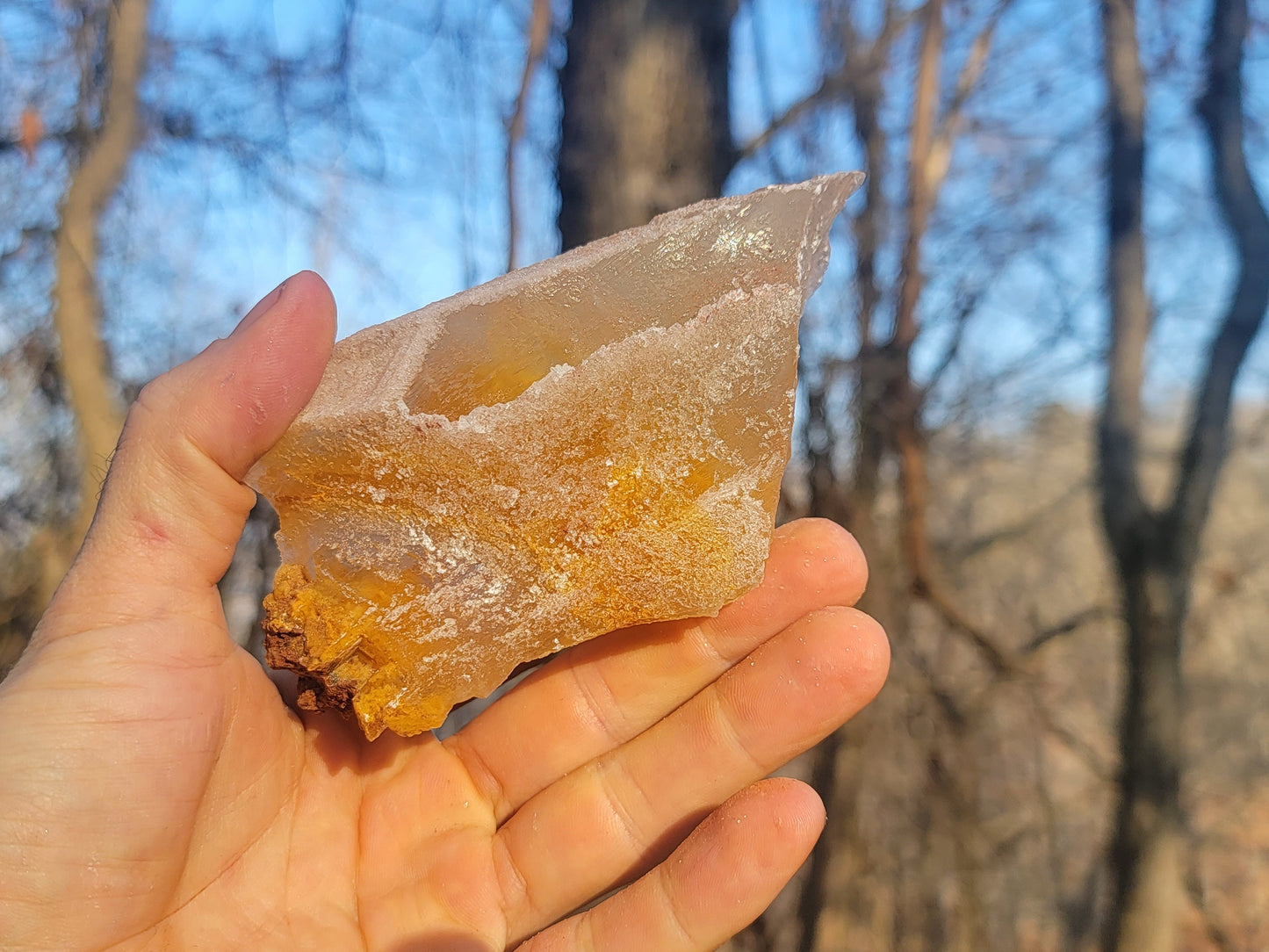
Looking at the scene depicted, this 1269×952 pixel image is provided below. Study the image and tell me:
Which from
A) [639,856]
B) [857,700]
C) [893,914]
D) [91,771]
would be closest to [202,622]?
[91,771]

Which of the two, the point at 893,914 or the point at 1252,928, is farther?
the point at 1252,928

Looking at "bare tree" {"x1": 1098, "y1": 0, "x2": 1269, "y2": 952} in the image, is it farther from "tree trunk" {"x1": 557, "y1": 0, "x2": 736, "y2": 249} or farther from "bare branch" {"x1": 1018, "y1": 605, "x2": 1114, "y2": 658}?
"tree trunk" {"x1": 557, "y1": 0, "x2": 736, "y2": 249}

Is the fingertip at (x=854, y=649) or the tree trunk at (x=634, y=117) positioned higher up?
the tree trunk at (x=634, y=117)

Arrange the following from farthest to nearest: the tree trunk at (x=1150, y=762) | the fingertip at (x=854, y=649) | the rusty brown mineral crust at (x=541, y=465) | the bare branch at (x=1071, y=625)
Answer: the bare branch at (x=1071, y=625), the tree trunk at (x=1150, y=762), the fingertip at (x=854, y=649), the rusty brown mineral crust at (x=541, y=465)

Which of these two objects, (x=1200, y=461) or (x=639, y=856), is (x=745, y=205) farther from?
(x=1200, y=461)

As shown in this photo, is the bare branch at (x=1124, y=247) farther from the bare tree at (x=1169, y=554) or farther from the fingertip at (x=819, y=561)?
the fingertip at (x=819, y=561)

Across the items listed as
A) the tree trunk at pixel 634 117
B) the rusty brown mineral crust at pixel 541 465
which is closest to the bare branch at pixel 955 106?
the tree trunk at pixel 634 117

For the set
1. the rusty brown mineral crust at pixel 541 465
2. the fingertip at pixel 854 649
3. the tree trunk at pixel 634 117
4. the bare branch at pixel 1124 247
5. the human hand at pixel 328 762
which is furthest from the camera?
the bare branch at pixel 1124 247
